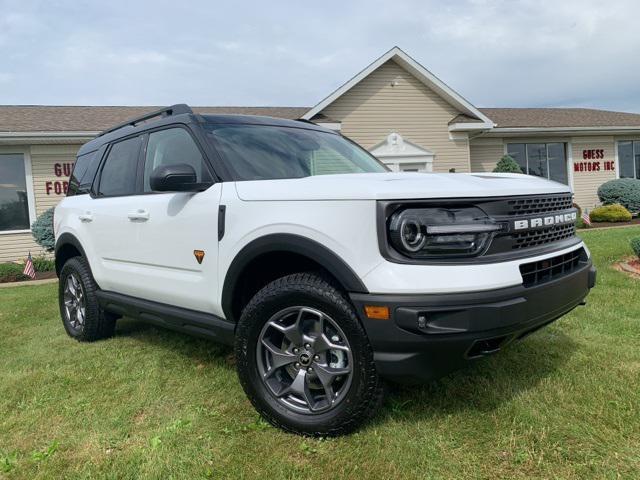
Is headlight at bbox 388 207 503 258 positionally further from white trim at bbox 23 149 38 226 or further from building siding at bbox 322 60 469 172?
white trim at bbox 23 149 38 226

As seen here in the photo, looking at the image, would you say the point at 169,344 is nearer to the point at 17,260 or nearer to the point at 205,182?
the point at 205,182

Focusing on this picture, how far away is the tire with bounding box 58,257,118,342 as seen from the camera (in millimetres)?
4449

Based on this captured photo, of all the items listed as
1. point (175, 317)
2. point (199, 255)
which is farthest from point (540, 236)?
point (175, 317)

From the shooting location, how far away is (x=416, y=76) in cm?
1536

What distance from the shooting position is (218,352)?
4098mm

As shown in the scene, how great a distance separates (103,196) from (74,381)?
5.22ft

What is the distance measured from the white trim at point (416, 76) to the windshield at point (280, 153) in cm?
1050

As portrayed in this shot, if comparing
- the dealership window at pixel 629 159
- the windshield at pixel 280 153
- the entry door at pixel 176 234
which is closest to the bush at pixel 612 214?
the dealership window at pixel 629 159

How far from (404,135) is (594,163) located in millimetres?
8169

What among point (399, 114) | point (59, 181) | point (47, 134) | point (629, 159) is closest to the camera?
point (47, 134)

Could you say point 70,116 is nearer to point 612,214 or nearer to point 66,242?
point 66,242

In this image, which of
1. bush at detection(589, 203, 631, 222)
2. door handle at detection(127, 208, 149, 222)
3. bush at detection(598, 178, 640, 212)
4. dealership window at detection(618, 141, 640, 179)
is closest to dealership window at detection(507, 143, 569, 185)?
bush at detection(598, 178, 640, 212)

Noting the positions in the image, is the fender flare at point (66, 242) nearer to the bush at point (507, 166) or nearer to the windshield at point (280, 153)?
the windshield at point (280, 153)

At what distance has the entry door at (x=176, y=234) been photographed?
9.96ft
